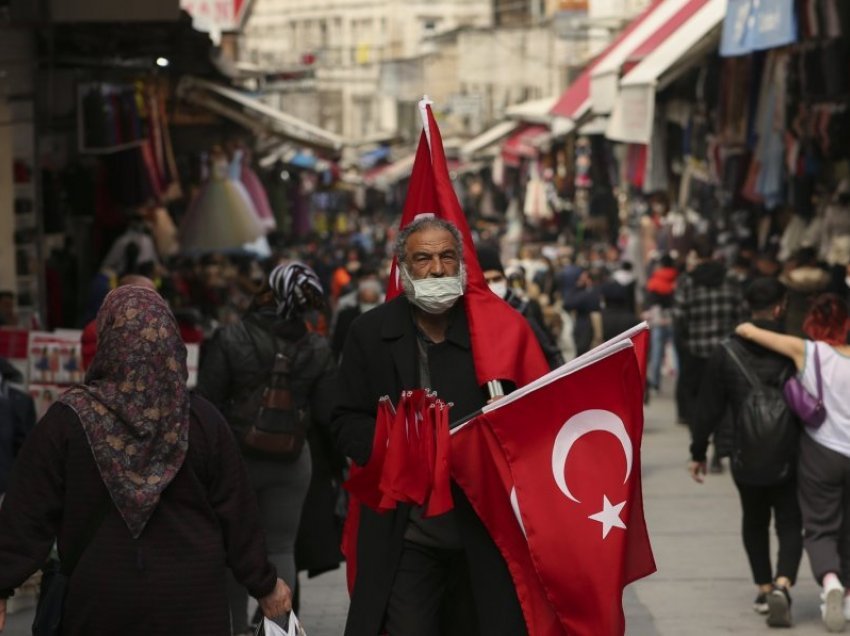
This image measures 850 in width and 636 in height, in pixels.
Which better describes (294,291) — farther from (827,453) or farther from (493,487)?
(827,453)

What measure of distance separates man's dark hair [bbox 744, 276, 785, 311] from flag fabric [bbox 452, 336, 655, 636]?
3.31 m

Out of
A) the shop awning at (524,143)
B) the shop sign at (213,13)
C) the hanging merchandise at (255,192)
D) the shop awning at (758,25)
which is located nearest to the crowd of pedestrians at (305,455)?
the shop awning at (758,25)

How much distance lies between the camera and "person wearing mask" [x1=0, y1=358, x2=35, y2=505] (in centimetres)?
870

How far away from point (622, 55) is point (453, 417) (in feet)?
54.6

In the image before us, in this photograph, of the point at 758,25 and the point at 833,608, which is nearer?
the point at 833,608

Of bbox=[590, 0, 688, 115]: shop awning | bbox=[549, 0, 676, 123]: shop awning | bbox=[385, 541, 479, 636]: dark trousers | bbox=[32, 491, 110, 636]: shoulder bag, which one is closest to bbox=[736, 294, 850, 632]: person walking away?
bbox=[385, 541, 479, 636]: dark trousers

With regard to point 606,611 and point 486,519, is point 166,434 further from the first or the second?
point 606,611

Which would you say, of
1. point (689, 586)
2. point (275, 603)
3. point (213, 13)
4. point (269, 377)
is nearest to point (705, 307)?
point (689, 586)

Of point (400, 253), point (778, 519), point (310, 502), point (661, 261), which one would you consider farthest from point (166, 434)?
point (661, 261)

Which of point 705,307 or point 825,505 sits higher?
point 705,307

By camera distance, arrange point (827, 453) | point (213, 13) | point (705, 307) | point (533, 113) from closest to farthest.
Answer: point (827, 453) → point (705, 307) → point (213, 13) → point (533, 113)

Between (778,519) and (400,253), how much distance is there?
11.9 feet

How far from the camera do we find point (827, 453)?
29.1 ft

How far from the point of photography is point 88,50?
1602 centimetres
